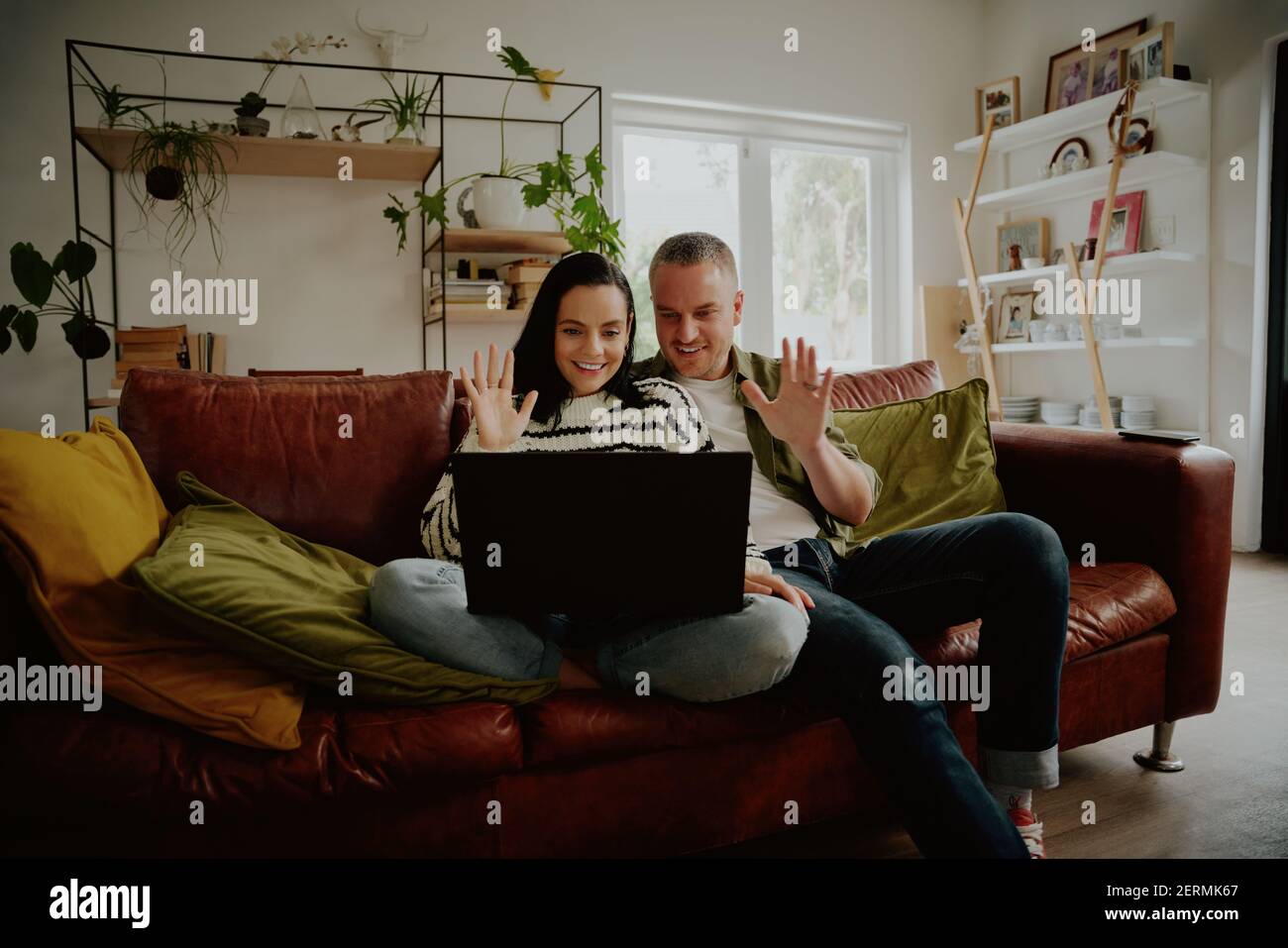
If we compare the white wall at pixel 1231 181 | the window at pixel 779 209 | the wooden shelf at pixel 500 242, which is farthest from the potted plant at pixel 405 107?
the white wall at pixel 1231 181

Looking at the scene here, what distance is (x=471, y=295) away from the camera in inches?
141

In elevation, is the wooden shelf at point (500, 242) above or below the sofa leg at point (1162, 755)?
above

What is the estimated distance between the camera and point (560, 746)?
128 centimetres

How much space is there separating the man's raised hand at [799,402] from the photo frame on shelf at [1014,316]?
3.47 m

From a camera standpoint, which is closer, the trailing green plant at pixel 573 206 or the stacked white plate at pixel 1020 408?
the trailing green plant at pixel 573 206

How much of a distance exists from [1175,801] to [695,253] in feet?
4.31

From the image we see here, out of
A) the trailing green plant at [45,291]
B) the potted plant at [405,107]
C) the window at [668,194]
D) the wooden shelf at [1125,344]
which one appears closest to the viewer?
the trailing green plant at [45,291]

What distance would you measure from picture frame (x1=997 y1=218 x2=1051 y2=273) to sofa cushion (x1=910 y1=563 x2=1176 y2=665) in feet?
10.6

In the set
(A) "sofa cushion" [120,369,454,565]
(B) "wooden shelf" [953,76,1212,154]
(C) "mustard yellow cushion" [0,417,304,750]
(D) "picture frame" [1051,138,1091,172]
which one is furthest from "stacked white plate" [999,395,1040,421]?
(C) "mustard yellow cushion" [0,417,304,750]

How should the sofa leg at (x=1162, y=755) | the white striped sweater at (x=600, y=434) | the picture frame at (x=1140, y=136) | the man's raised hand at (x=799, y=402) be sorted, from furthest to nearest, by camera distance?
the picture frame at (x=1140, y=136)
the sofa leg at (x=1162, y=755)
the white striped sweater at (x=600, y=434)
the man's raised hand at (x=799, y=402)

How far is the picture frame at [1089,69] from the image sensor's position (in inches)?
160

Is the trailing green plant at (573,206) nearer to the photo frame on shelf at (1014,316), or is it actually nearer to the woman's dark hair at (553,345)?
the woman's dark hair at (553,345)

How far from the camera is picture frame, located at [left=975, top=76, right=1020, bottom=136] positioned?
4.55 metres
